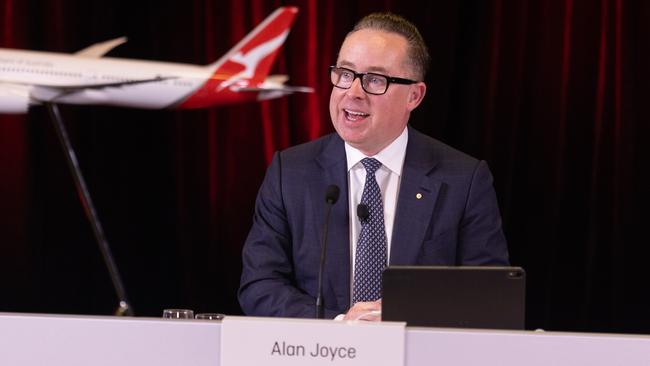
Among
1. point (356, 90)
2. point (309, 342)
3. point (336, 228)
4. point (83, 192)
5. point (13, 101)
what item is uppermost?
point (356, 90)

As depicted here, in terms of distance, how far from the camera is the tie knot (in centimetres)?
256

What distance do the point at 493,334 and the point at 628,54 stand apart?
112 inches

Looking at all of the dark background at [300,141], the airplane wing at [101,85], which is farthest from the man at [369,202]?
the airplane wing at [101,85]

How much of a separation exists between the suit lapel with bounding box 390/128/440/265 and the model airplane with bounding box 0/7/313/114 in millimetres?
1363

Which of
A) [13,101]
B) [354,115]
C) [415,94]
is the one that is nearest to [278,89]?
[13,101]

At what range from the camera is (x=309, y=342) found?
115cm

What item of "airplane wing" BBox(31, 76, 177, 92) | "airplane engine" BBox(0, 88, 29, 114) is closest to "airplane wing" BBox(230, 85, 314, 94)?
"airplane wing" BBox(31, 76, 177, 92)

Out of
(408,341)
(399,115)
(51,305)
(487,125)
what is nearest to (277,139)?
(487,125)

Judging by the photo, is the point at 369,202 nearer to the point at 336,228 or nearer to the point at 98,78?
the point at 336,228

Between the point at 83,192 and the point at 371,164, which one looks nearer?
the point at 371,164

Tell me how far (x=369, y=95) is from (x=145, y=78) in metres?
1.56

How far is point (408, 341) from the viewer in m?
1.14

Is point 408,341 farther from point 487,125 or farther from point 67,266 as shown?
point 67,266

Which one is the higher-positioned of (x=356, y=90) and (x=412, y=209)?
(x=356, y=90)
